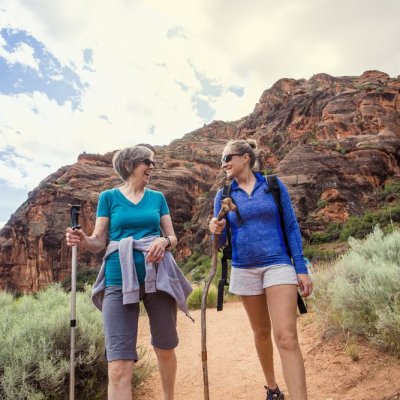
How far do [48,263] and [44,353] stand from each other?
154 ft

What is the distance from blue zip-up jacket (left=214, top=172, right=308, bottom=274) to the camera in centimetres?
274

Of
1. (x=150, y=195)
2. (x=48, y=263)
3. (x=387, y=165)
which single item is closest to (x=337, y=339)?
(x=150, y=195)

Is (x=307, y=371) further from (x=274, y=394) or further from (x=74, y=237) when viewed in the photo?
(x=74, y=237)

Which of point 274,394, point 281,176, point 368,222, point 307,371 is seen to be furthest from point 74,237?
point 281,176

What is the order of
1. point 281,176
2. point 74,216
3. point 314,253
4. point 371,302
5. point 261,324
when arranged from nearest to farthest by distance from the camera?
point 261,324, point 74,216, point 371,302, point 314,253, point 281,176

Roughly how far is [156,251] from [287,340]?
3.70ft

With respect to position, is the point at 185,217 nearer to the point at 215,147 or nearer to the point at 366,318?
the point at 215,147

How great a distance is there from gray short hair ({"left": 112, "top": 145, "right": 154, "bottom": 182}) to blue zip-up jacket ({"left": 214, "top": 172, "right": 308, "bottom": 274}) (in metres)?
0.87

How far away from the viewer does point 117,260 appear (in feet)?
8.91

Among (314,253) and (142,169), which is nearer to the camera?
(142,169)

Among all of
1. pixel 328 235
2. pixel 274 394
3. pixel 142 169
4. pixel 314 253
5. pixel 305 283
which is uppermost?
pixel 328 235

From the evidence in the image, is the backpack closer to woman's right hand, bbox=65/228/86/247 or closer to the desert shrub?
woman's right hand, bbox=65/228/86/247

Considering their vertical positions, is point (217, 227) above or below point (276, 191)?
below

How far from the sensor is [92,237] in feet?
9.41
